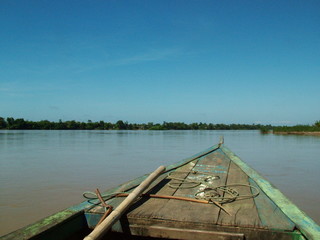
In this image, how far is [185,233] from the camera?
5.20 ft

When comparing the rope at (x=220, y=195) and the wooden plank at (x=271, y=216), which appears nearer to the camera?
the wooden plank at (x=271, y=216)

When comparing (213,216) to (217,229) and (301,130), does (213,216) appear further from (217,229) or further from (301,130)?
(301,130)

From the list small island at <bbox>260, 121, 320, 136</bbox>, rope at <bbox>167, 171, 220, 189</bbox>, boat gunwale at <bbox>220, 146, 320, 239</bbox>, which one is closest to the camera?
boat gunwale at <bbox>220, 146, 320, 239</bbox>

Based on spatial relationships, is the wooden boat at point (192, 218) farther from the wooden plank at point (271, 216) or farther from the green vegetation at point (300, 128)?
the green vegetation at point (300, 128)

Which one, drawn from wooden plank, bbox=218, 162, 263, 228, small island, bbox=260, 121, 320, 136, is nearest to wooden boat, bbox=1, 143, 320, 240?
wooden plank, bbox=218, 162, 263, 228

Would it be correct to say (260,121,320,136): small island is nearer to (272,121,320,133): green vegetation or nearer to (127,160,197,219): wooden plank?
(272,121,320,133): green vegetation

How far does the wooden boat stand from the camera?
1.52 meters

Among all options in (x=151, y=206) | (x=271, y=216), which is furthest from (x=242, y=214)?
(x=151, y=206)

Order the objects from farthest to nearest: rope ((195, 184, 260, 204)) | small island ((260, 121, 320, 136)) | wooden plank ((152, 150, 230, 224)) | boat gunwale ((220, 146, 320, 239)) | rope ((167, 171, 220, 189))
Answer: small island ((260, 121, 320, 136))
rope ((167, 171, 220, 189))
rope ((195, 184, 260, 204))
wooden plank ((152, 150, 230, 224))
boat gunwale ((220, 146, 320, 239))

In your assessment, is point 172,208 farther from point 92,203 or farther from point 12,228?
point 12,228

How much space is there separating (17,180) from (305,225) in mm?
6226

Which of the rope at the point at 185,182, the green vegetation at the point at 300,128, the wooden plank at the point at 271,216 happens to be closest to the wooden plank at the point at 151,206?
the rope at the point at 185,182

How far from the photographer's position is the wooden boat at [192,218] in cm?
152

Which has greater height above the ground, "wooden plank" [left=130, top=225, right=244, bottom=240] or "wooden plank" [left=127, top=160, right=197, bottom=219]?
"wooden plank" [left=127, top=160, right=197, bottom=219]
